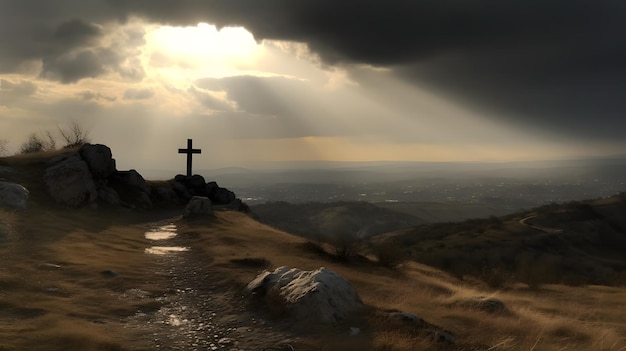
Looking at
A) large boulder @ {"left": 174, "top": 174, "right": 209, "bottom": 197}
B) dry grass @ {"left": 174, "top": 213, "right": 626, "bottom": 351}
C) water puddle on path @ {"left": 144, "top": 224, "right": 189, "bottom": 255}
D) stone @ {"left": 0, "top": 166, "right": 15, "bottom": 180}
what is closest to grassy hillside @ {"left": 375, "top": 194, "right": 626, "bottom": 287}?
large boulder @ {"left": 174, "top": 174, "right": 209, "bottom": 197}

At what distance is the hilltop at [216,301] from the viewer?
8234 millimetres

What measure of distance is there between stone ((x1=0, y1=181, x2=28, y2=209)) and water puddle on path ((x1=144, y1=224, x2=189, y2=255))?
671 centimetres

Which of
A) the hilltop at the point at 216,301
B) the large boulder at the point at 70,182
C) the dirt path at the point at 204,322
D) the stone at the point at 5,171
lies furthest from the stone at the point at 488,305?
the stone at the point at 5,171

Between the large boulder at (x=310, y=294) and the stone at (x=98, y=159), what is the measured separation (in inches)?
1000

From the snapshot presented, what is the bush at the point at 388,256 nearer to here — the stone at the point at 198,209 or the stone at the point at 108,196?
the stone at the point at 198,209

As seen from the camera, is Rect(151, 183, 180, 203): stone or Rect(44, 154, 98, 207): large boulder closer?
Rect(44, 154, 98, 207): large boulder

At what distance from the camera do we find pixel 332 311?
9.45 metres

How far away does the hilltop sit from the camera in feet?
27.0

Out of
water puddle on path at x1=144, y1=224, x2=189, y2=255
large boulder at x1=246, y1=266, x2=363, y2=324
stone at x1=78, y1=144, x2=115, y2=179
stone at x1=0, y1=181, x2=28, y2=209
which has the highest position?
stone at x1=78, y1=144, x2=115, y2=179

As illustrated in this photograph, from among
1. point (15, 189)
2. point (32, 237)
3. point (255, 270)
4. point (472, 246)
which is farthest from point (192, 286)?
point (472, 246)

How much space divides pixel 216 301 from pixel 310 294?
3.33 m

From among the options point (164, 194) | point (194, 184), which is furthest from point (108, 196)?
point (194, 184)

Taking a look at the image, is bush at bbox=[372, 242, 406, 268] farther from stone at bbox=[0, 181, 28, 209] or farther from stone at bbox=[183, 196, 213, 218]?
stone at bbox=[0, 181, 28, 209]

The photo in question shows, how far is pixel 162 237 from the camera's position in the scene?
21953 mm
